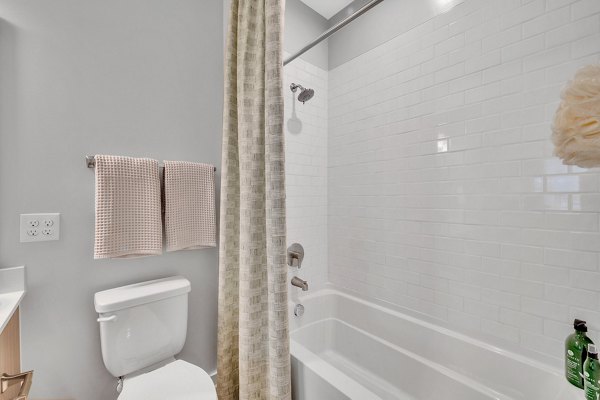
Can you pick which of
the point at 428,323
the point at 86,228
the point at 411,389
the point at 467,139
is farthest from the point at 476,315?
the point at 86,228

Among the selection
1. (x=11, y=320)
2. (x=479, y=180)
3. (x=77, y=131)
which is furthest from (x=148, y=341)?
(x=479, y=180)

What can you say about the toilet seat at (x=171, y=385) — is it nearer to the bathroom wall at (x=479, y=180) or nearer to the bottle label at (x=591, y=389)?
the bathroom wall at (x=479, y=180)

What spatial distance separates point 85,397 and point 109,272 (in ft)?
1.88

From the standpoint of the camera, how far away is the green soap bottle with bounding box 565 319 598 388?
3.41 feet

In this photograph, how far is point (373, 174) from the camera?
1876 mm

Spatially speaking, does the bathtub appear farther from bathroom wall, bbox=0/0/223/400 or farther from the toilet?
bathroom wall, bbox=0/0/223/400

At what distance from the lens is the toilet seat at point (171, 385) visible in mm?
1051

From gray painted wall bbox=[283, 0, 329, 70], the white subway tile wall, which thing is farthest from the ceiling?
the white subway tile wall

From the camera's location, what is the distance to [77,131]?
1.21 m

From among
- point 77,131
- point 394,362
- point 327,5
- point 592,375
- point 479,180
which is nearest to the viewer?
point 592,375

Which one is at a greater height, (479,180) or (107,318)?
(479,180)

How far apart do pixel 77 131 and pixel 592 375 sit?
2290 mm

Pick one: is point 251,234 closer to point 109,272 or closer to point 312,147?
point 109,272

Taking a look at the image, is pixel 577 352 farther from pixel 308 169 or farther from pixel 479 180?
pixel 308 169
